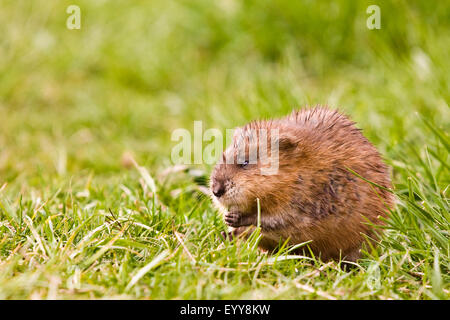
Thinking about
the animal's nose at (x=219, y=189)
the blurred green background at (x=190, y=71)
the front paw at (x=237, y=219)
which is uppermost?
the blurred green background at (x=190, y=71)

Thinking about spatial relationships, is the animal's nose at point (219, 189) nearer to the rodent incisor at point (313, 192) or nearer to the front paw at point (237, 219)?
the rodent incisor at point (313, 192)

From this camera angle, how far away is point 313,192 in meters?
3.68

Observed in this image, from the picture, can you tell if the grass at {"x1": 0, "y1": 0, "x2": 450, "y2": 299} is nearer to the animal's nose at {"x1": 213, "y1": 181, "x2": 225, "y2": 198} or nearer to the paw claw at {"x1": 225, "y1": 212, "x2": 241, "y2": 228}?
the paw claw at {"x1": 225, "y1": 212, "x2": 241, "y2": 228}

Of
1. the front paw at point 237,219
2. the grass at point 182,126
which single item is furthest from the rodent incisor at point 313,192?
the grass at point 182,126

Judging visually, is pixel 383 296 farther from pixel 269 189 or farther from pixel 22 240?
pixel 22 240

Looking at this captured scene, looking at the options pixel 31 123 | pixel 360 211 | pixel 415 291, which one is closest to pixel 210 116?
pixel 31 123

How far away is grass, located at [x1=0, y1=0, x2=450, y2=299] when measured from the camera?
3158 millimetres

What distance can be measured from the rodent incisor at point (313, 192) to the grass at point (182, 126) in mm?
160

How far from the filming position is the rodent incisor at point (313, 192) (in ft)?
11.9

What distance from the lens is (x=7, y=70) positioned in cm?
758

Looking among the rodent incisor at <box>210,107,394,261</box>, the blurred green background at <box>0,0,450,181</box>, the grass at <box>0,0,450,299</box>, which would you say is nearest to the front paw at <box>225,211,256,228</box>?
the rodent incisor at <box>210,107,394,261</box>

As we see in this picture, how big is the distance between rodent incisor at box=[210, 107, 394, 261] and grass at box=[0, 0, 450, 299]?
16 cm

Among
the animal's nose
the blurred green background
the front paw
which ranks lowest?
the front paw

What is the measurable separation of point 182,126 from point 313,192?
327cm
